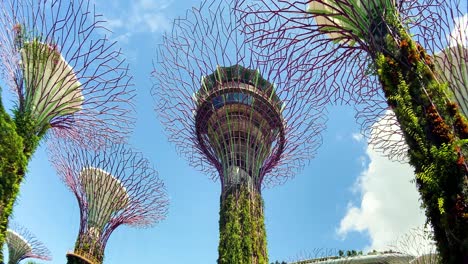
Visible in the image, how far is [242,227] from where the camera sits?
15273mm

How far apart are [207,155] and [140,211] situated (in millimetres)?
4589

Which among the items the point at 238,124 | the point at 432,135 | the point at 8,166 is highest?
the point at 238,124

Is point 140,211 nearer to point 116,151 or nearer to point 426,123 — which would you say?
point 116,151

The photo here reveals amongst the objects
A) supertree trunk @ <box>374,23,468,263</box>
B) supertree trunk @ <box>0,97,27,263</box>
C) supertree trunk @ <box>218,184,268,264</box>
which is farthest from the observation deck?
supertree trunk @ <box>374,23,468,263</box>

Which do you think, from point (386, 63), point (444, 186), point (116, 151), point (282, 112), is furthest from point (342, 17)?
point (116, 151)

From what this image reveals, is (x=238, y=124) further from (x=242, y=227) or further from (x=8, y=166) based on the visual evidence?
(x=8, y=166)

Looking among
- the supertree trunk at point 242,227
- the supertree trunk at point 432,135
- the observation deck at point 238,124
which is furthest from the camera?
the observation deck at point 238,124

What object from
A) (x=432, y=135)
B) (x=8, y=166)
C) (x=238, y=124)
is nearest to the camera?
(x=432, y=135)

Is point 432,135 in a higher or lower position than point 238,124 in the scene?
lower

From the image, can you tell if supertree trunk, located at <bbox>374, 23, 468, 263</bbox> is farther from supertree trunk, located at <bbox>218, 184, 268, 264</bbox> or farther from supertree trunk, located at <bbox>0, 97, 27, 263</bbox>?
supertree trunk, located at <bbox>218, 184, 268, 264</bbox>

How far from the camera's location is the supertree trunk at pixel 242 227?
1459 centimetres

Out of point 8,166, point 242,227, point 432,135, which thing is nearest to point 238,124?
point 242,227

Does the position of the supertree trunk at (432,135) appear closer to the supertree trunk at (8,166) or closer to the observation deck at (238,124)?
the supertree trunk at (8,166)

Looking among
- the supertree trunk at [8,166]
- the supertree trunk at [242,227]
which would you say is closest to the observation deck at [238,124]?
the supertree trunk at [242,227]
